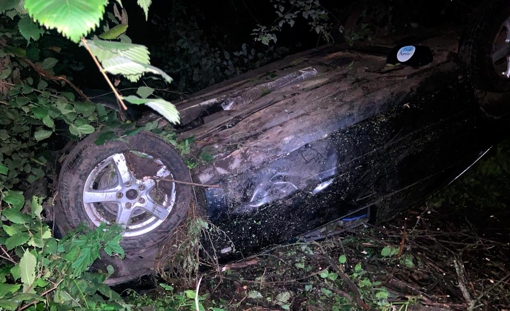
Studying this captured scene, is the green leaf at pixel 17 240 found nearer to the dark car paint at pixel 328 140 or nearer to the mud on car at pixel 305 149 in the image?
the mud on car at pixel 305 149

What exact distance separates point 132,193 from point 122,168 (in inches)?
7.0

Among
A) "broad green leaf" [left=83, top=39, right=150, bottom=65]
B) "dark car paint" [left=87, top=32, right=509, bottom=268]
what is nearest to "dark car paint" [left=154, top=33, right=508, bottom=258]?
"dark car paint" [left=87, top=32, right=509, bottom=268]

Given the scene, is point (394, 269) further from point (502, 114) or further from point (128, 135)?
point (128, 135)

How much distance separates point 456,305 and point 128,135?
2.44 meters

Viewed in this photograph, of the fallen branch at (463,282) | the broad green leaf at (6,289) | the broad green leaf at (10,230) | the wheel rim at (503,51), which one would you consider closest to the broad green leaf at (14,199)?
the broad green leaf at (10,230)

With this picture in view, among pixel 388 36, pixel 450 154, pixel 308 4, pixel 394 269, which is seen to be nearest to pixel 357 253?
pixel 394 269

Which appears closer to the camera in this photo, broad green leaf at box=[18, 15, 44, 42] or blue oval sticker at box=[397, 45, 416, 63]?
broad green leaf at box=[18, 15, 44, 42]

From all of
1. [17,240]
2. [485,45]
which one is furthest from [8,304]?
[485,45]

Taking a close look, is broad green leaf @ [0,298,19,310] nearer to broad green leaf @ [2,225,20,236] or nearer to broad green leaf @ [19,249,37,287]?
broad green leaf @ [19,249,37,287]

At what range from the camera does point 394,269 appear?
125 inches

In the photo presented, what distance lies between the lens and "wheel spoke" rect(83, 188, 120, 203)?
8.57ft

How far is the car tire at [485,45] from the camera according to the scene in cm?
337

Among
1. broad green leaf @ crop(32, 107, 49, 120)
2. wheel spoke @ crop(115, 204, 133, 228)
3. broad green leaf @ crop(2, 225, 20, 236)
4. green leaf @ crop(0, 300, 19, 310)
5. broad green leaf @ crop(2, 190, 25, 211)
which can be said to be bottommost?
wheel spoke @ crop(115, 204, 133, 228)

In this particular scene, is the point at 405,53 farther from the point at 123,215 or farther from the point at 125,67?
the point at 125,67
